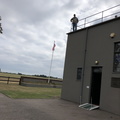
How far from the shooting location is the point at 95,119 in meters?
7.22

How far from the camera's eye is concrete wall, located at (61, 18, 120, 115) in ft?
31.1

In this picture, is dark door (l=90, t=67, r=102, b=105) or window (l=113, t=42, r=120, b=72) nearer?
window (l=113, t=42, r=120, b=72)

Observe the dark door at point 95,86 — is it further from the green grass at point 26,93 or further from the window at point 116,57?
the green grass at point 26,93

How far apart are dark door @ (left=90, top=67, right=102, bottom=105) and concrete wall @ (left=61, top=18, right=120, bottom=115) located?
0.26 m

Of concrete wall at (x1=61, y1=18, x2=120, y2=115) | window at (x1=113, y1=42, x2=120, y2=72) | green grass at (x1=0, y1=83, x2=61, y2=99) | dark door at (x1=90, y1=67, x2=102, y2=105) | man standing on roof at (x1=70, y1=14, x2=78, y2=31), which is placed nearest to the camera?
window at (x1=113, y1=42, x2=120, y2=72)

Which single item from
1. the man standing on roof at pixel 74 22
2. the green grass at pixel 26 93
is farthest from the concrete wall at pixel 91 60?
the green grass at pixel 26 93

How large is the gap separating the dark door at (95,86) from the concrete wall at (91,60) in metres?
0.26

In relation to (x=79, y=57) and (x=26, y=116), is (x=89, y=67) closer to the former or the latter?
(x=79, y=57)

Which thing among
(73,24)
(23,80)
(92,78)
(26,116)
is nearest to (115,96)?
(92,78)

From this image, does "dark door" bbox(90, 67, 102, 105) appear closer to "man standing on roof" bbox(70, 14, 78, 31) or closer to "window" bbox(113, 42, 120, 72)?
"window" bbox(113, 42, 120, 72)

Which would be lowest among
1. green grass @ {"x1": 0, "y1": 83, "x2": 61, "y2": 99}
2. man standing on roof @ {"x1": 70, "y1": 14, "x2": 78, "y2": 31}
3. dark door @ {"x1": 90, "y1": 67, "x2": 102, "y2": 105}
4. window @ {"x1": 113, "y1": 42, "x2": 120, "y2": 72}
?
green grass @ {"x1": 0, "y1": 83, "x2": 61, "y2": 99}

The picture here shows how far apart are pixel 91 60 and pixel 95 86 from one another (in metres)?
1.73

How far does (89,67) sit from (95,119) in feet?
14.8

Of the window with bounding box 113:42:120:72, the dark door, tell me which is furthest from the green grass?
the window with bounding box 113:42:120:72
